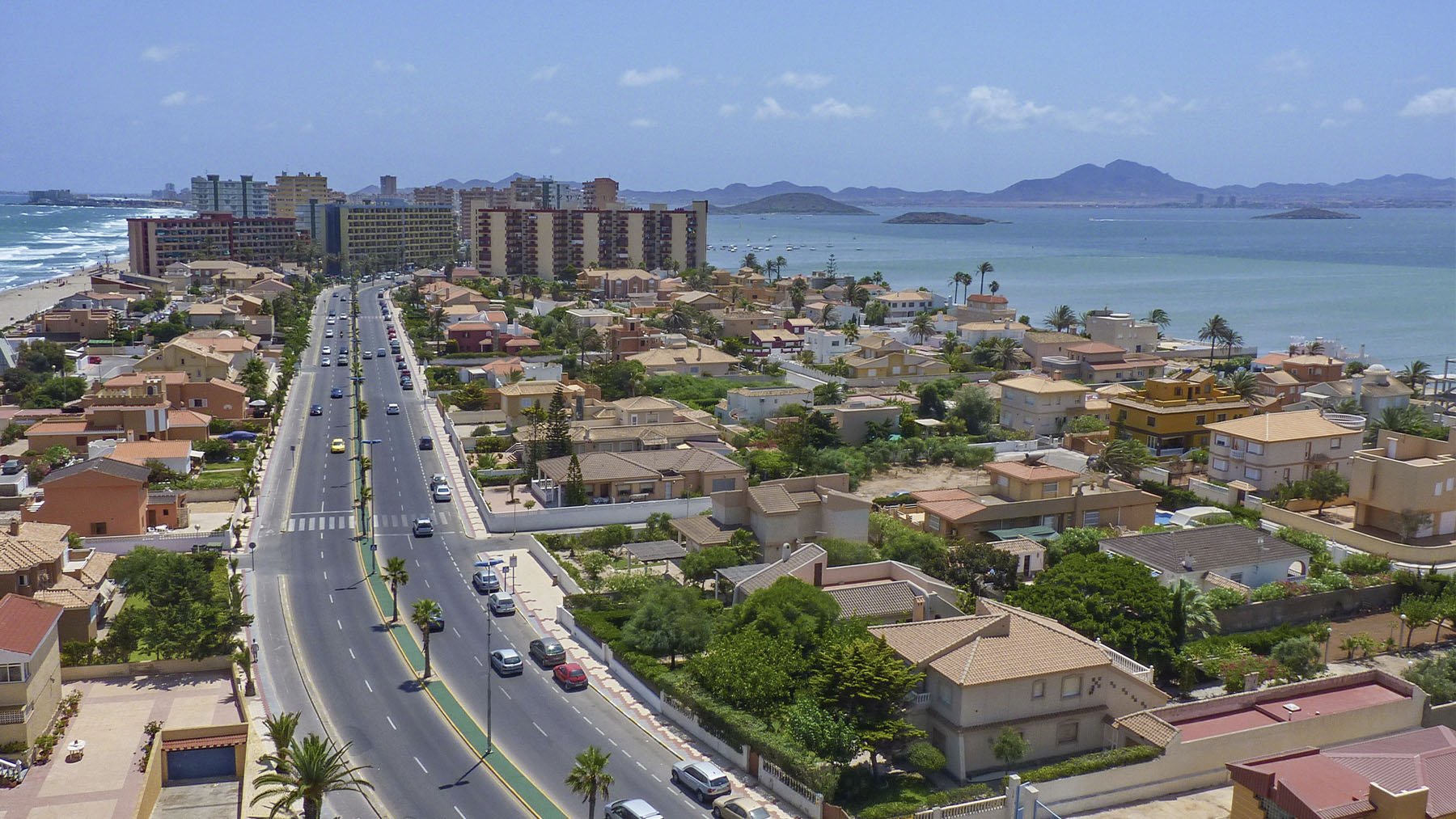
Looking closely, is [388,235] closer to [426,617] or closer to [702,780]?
[426,617]

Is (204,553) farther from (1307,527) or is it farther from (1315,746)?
(1307,527)

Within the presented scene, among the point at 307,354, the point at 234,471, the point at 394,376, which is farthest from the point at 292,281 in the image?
the point at 234,471

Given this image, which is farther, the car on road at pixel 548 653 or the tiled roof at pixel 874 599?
the tiled roof at pixel 874 599

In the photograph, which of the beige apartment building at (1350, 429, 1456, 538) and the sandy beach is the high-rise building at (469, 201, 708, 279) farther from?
the beige apartment building at (1350, 429, 1456, 538)

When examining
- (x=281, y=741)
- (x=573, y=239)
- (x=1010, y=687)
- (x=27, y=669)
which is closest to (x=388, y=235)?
(x=573, y=239)

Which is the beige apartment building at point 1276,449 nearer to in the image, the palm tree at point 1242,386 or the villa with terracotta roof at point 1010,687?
the palm tree at point 1242,386

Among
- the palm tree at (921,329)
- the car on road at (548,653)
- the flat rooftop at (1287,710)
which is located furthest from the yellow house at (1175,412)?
the car on road at (548,653)

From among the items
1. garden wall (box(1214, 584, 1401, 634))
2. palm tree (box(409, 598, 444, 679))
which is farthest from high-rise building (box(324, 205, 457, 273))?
garden wall (box(1214, 584, 1401, 634))
